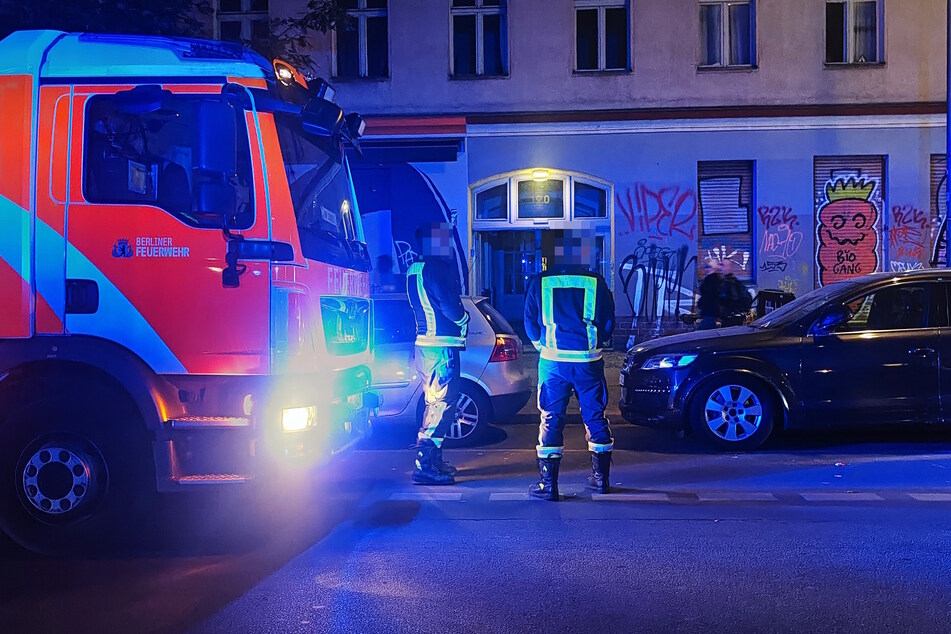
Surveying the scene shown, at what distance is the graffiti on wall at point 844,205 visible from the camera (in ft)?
46.9

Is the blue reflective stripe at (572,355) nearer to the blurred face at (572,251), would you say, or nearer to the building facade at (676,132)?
the blurred face at (572,251)

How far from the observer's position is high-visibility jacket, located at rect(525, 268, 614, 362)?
5879 millimetres

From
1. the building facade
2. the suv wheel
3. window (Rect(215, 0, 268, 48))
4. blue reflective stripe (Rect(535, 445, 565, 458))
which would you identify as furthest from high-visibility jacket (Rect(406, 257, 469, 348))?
window (Rect(215, 0, 268, 48))

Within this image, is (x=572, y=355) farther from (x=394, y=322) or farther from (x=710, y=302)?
(x=710, y=302)

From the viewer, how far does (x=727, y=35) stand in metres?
14.4

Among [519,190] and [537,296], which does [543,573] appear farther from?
[519,190]

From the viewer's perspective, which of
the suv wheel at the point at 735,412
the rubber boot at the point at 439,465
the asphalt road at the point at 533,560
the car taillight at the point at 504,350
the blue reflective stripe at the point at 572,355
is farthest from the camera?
the car taillight at the point at 504,350

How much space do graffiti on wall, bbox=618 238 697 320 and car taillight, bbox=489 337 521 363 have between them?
6.83 metres

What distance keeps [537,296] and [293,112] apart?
7.22 ft

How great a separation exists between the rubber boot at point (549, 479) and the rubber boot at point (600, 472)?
1.03 feet

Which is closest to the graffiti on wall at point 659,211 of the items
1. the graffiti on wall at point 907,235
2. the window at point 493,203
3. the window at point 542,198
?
the window at point 542,198

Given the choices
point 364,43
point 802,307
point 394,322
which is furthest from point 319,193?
point 364,43

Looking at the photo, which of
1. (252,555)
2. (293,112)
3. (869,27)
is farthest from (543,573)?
(869,27)

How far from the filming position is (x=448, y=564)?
15.1 feet
